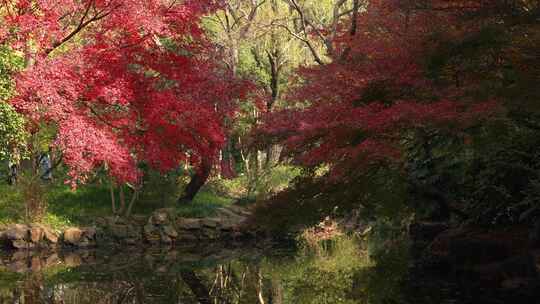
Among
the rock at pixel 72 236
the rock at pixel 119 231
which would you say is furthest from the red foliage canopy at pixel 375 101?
the rock at pixel 72 236

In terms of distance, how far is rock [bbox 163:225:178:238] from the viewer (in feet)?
48.4

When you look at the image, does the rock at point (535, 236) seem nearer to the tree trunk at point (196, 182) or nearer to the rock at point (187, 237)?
A: the rock at point (187, 237)

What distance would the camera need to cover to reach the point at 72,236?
1396cm

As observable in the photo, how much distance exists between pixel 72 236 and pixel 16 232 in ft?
3.63

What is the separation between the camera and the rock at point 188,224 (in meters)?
15.0

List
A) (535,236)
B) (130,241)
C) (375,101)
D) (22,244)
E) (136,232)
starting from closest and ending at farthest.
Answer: (375,101) < (535,236) < (22,244) < (130,241) < (136,232)

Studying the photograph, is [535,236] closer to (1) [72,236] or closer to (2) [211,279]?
(2) [211,279]

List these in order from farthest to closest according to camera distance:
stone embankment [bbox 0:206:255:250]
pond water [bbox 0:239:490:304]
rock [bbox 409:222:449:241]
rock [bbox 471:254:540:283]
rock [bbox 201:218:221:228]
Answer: rock [bbox 201:218:221:228], stone embankment [bbox 0:206:255:250], rock [bbox 409:222:449:241], pond water [bbox 0:239:490:304], rock [bbox 471:254:540:283]

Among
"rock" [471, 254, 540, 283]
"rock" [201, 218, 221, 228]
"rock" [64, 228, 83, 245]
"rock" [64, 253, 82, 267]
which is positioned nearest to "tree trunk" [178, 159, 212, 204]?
"rock" [201, 218, 221, 228]

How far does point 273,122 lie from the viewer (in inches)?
312

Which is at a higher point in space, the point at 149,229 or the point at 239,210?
the point at 239,210

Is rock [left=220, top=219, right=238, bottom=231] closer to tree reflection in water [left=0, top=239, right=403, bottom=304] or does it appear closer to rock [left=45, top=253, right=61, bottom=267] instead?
tree reflection in water [left=0, top=239, right=403, bottom=304]

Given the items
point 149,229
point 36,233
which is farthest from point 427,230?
point 36,233

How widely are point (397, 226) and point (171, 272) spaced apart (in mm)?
4708
